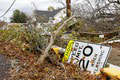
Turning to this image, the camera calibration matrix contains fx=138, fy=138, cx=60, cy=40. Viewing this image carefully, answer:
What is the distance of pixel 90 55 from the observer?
12.3ft

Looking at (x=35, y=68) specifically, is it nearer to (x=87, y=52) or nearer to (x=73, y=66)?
(x=73, y=66)

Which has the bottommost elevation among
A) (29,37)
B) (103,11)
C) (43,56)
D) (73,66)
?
(73,66)

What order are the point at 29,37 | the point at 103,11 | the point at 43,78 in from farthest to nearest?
the point at 103,11 < the point at 29,37 < the point at 43,78

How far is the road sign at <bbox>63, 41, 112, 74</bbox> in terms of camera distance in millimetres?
3471

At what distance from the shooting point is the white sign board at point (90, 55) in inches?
137

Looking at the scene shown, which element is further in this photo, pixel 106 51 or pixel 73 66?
pixel 73 66

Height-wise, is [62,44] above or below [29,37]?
below

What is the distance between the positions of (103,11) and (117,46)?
154 inches

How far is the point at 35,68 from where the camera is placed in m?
3.31

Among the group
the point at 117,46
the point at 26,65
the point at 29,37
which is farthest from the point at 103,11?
the point at 26,65

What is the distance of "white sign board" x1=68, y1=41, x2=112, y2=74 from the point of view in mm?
3468

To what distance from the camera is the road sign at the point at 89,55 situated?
3.47 metres

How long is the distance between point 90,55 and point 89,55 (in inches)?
1.3

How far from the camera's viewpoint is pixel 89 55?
12.4ft
